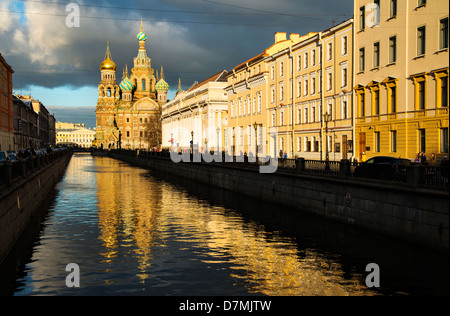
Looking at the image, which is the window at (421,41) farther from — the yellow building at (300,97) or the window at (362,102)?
the window at (362,102)

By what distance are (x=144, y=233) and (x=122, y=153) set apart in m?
106

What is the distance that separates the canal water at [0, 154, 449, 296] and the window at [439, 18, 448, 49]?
15.8 metres

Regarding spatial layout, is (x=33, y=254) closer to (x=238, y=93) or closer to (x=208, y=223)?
Result: (x=208, y=223)

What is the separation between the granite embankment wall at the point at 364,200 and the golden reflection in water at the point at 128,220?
752 centimetres

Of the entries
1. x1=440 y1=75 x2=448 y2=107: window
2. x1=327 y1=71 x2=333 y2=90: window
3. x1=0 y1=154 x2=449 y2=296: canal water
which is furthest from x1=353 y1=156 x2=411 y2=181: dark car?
x1=327 y1=71 x2=333 y2=90: window

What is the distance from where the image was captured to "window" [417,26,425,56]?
3575 cm

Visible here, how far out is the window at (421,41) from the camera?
35.8 m

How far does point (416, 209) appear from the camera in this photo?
18.4 metres

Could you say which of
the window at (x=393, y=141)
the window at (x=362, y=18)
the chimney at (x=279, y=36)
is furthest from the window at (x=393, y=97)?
the chimney at (x=279, y=36)

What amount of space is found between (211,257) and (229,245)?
242cm

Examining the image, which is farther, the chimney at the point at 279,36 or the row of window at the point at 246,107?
the row of window at the point at 246,107

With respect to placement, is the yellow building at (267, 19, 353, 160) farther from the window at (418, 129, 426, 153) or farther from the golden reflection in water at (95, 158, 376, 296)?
the golden reflection in water at (95, 158, 376, 296)

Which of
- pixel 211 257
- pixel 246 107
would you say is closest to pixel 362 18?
pixel 246 107
